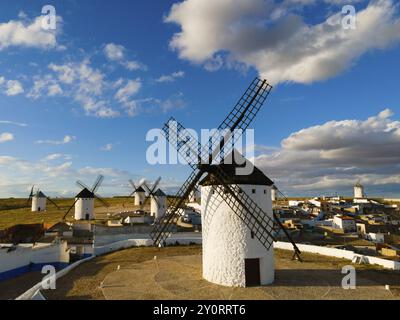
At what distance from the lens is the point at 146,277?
19.7 meters

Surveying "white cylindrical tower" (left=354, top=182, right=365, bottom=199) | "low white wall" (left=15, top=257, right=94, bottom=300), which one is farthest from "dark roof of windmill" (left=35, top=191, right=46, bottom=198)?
"white cylindrical tower" (left=354, top=182, right=365, bottom=199)

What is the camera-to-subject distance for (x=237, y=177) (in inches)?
699

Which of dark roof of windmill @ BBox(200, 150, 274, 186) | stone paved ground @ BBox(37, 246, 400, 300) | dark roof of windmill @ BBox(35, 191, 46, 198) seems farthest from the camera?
dark roof of windmill @ BBox(35, 191, 46, 198)

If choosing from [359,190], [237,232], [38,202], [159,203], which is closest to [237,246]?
[237,232]

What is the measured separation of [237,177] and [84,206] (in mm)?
44915

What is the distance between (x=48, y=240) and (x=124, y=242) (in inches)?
A: 344

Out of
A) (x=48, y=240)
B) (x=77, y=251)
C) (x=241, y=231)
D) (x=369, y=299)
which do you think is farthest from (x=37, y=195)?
(x=369, y=299)

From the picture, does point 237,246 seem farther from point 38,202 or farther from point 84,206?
point 38,202

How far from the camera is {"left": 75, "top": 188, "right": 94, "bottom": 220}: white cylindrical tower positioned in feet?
184

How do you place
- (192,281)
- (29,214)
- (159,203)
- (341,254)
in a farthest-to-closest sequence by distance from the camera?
(29,214), (159,203), (341,254), (192,281)

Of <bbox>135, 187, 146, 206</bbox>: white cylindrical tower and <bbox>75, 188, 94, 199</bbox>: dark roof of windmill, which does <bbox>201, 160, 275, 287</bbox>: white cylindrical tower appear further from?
<bbox>135, 187, 146, 206</bbox>: white cylindrical tower

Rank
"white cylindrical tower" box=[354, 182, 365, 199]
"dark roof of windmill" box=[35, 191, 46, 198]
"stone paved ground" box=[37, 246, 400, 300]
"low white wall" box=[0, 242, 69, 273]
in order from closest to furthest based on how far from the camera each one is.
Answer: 1. "stone paved ground" box=[37, 246, 400, 300]
2. "low white wall" box=[0, 242, 69, 273]
3. "dark roof of windmill" box=[35, 191, 46, 198]
4. "white cylindrical tower" box=[354, 182, 365, 199]

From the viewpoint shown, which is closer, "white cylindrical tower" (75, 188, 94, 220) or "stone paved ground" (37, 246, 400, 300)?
"stone paved ground" (37, 246, 400, 300)

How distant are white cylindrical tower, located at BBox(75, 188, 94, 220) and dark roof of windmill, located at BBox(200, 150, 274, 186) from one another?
42.7 metres
